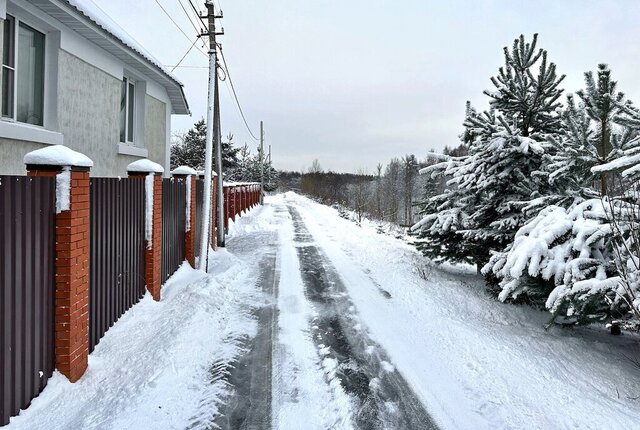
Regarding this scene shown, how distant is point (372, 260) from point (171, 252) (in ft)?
14.5

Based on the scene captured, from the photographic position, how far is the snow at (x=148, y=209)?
17.4 ft

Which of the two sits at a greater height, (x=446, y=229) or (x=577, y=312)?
(x=446, y=229)

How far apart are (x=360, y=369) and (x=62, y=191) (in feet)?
9.56

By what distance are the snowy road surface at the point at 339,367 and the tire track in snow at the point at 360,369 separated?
0.6 inches

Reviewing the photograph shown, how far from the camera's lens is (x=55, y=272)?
3.05 meters

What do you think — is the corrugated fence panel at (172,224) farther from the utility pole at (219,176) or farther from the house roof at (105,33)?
the house roof at (105,33)

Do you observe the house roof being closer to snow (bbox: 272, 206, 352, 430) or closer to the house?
the house

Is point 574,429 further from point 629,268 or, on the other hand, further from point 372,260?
point 372,260

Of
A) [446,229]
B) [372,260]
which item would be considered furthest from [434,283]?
[372,260]

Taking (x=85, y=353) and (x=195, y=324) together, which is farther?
(x=195, y=324)

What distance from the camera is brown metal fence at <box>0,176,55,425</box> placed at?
8.13 ft

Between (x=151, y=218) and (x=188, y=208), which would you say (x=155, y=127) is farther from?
(x=151, y=218)

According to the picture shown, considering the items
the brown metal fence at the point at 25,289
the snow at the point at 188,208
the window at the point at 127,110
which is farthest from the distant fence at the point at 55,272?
the window at the point at 127,110

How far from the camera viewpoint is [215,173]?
33.5ft
